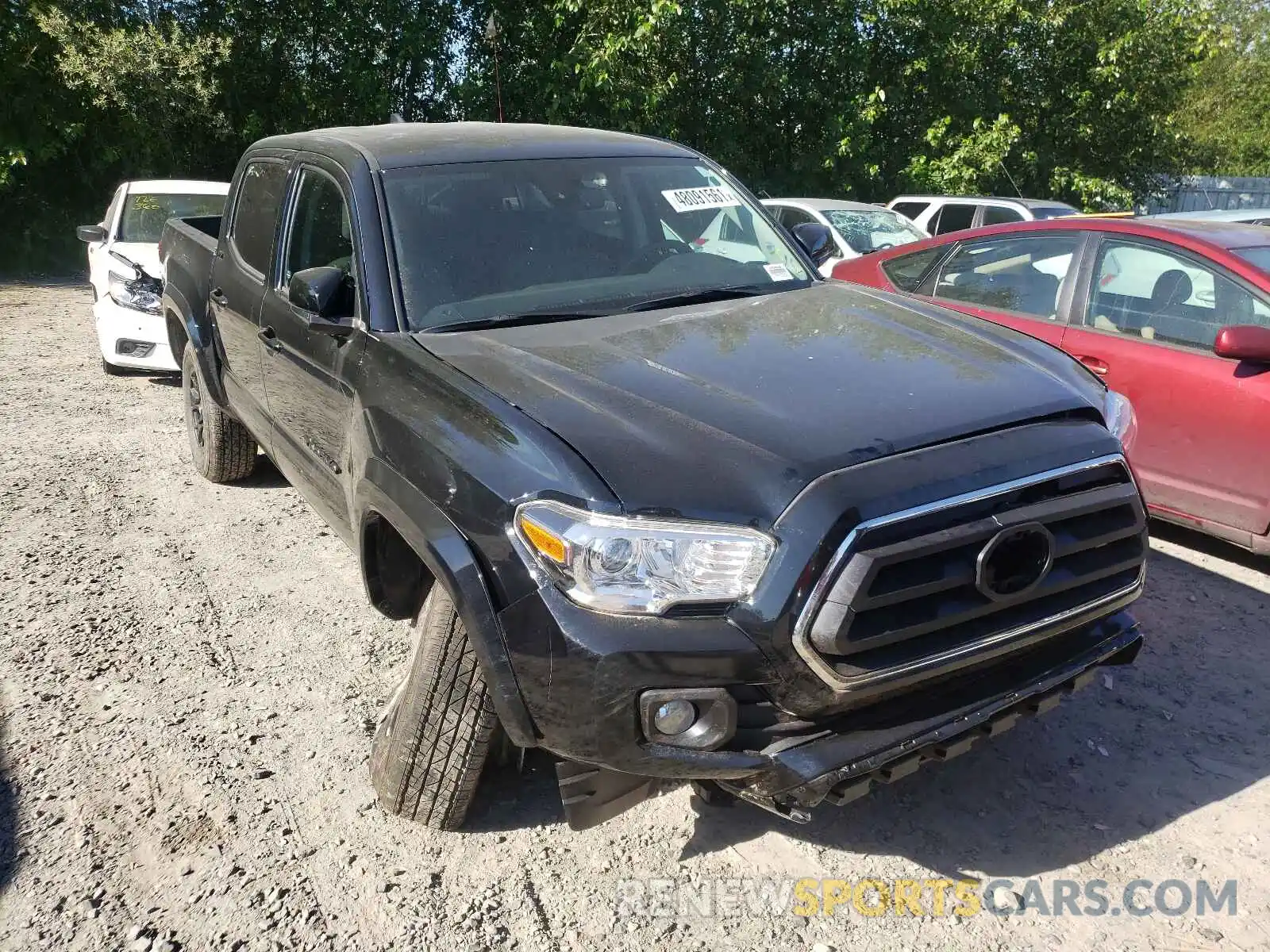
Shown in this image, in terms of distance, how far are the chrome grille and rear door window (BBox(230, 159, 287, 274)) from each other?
115 inches

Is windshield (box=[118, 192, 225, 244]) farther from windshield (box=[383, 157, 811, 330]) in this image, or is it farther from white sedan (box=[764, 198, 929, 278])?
windshield (box=[383, 157, 811, 330])

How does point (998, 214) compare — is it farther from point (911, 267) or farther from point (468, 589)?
point (468, 589)

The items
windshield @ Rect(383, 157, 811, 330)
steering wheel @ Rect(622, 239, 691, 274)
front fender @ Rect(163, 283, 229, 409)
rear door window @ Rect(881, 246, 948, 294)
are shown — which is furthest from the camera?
rear door window @ Rect(881, 246, 948, 294)

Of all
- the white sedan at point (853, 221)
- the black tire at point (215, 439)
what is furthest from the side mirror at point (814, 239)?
the white sedan at point (853, 221)

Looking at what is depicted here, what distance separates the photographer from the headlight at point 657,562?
2.22 m

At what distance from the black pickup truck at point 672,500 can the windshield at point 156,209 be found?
5957mm

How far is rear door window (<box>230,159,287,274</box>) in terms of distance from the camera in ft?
13.7

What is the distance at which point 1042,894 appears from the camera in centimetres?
266

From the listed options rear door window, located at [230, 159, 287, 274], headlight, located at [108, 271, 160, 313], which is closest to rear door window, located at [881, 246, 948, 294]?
rear door window, located at [230, 159, 287, 274]

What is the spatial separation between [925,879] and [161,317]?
712 centimetres

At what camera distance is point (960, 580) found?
7.55 ft

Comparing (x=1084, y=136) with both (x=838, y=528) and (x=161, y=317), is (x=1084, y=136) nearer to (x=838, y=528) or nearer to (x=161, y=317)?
(x=161, y=317)

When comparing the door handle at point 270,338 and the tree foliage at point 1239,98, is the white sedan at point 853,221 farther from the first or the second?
the tree foliage at point 1239,98

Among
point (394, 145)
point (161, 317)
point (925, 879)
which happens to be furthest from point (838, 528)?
point (161, 317)
